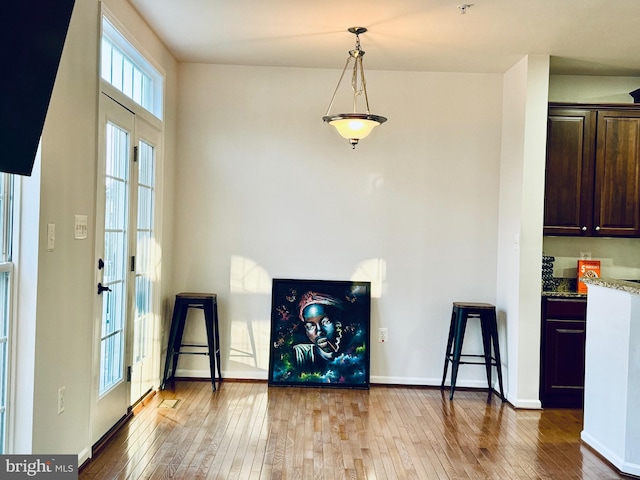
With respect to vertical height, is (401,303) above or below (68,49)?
below

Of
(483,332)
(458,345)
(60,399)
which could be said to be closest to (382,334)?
(458,345)

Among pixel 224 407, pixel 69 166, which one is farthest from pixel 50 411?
pixel 224 407

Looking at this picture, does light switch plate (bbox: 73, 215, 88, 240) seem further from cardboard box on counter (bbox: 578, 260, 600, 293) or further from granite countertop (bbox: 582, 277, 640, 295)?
cardboard box on counter (bbox: 578, 260, 600, 293)

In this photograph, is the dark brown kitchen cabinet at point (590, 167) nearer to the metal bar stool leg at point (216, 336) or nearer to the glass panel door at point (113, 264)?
the metal bar stool leg at point (216, 336)

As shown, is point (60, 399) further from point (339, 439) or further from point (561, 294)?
point (561, 294)

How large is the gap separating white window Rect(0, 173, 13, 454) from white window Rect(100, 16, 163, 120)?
109cm

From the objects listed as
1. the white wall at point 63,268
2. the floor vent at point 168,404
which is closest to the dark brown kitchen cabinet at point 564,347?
the floor vent at point 168,404

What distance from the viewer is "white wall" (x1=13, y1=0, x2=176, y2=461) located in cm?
234

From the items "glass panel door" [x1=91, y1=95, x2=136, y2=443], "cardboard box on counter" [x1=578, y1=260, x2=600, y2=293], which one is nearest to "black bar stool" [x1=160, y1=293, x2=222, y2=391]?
"glass panel door" [x1=91, y1=95, x2=136, y2=443]

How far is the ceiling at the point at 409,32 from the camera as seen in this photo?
3.30 meters

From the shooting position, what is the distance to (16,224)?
2330 millimetres

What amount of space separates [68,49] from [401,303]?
3179mm

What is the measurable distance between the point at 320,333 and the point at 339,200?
3.78 ft

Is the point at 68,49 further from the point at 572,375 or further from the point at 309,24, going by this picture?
the point at 572,375
